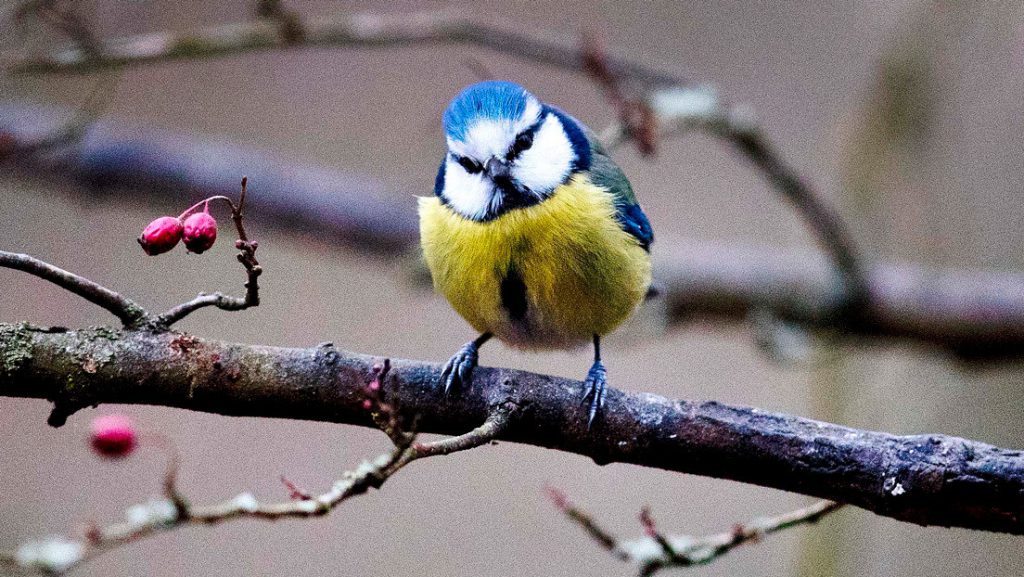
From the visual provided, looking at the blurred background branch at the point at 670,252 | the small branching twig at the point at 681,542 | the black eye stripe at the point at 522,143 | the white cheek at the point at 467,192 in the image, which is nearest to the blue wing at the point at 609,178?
the black eye stripe at the point at 522,143

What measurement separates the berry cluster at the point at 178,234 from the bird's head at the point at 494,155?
761 mm

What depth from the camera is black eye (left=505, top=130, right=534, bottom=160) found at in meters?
1.97

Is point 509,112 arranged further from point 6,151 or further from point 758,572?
point 758,572

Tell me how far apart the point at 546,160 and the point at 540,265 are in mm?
264

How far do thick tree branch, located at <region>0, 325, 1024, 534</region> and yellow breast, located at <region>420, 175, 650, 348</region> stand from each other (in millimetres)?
Result: 372

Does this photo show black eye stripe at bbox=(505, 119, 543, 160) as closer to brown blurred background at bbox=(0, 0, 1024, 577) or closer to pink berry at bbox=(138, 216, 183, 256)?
pink berry at bbox=(138, 216, 183, 256)

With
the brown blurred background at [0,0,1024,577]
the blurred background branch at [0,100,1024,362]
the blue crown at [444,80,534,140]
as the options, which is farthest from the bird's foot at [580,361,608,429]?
the blurred background branch at [0,100,1024,362]

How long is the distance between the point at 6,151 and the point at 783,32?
339 centimetres

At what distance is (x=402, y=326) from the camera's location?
4055 millimetres

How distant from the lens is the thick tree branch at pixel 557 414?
52.2 inches

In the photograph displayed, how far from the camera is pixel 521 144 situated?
1994mm

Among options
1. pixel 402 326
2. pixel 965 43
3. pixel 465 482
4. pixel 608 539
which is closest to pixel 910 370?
pixel 965 43

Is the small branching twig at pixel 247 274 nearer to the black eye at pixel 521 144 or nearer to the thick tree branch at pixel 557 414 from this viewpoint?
the thick tree branch at pixel 557 414

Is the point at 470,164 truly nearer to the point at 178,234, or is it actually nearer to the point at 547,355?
the point at 178,234
